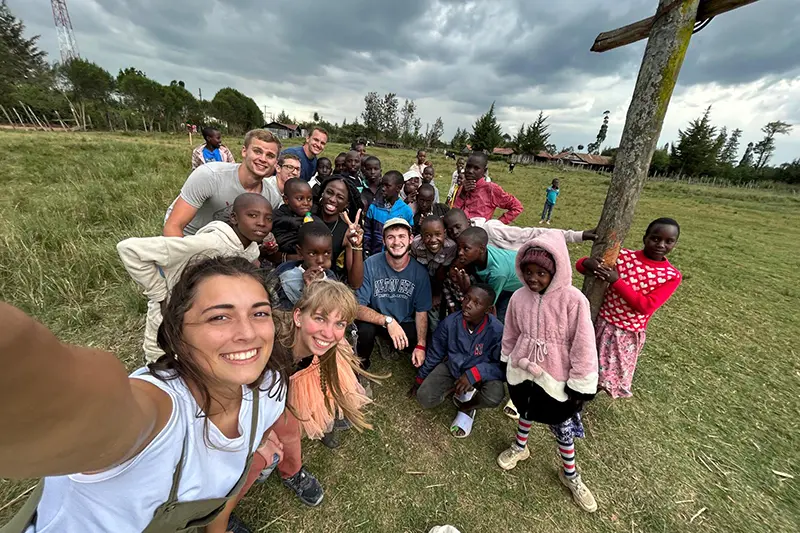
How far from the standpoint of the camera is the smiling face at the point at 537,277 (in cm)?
218

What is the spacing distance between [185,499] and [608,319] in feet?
9.72

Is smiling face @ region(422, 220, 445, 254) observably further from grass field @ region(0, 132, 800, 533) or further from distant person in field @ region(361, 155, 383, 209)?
distant person in field @ region(361, 155, 383, 209)

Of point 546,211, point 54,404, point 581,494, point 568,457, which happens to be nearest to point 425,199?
point 568,457

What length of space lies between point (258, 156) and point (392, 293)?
1817mm

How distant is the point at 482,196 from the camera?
181 inches

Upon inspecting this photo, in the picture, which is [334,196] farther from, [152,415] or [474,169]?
[152,415]

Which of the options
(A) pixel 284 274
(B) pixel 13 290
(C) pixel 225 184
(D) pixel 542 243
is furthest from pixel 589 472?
(B) pixel 13 290

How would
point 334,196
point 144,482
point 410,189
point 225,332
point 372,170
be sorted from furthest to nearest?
point 410,189 < point 372,170 < point 334,196 < point 225,332 < point 144,482

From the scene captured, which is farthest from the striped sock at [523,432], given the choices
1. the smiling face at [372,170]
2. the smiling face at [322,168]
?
the smiling face at [322,168]

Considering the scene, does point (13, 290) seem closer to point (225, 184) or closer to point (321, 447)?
point (225, 184)

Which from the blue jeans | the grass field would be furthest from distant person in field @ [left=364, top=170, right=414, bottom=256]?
the blue jeans

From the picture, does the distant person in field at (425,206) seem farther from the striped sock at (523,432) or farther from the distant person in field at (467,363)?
the striped sock at (523,432)

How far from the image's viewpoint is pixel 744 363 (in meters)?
3.93

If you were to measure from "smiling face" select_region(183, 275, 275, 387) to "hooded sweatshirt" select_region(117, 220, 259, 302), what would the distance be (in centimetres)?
84
